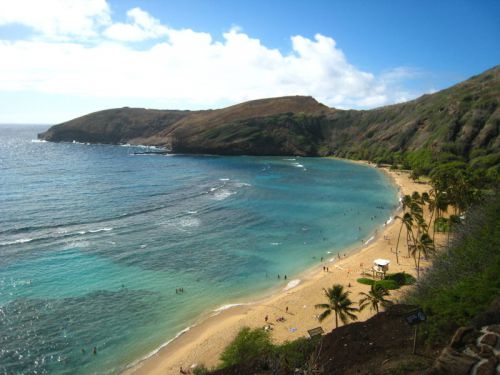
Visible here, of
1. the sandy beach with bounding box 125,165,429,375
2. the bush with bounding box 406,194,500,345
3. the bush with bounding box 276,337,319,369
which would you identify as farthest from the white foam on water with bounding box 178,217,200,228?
the bush with bounding box 276,337,319,369

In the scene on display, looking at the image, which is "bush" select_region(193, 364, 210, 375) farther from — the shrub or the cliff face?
the cliff face

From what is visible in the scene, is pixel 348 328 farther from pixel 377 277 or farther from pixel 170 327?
pixel 377 277

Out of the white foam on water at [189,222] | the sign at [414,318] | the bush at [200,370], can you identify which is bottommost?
the bush at [200,370]

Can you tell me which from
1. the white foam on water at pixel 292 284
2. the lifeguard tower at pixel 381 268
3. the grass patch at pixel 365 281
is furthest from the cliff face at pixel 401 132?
the white foam on water at pixel 292 284

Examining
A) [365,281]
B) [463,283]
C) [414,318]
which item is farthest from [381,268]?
[414,318]

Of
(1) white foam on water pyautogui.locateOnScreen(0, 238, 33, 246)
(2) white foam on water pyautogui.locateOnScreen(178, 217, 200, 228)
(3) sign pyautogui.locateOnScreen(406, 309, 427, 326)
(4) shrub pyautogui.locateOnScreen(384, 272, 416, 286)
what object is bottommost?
(1) white foam on water pyautogui.locateOnScreen(0, 238, 33, 246)

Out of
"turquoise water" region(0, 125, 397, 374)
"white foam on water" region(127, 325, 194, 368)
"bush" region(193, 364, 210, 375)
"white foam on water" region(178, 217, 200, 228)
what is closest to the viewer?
"bush" region(193, 364, 210, 375)

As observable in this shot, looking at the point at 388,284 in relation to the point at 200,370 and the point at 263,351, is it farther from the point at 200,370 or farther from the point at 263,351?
the point at 200,370

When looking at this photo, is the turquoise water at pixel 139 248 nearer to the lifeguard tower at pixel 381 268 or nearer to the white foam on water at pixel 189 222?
the white foam on water at pixel 189 222

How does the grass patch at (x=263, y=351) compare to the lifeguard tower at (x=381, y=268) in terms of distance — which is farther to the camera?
the lifeguard tower at (x=381, y=268)
